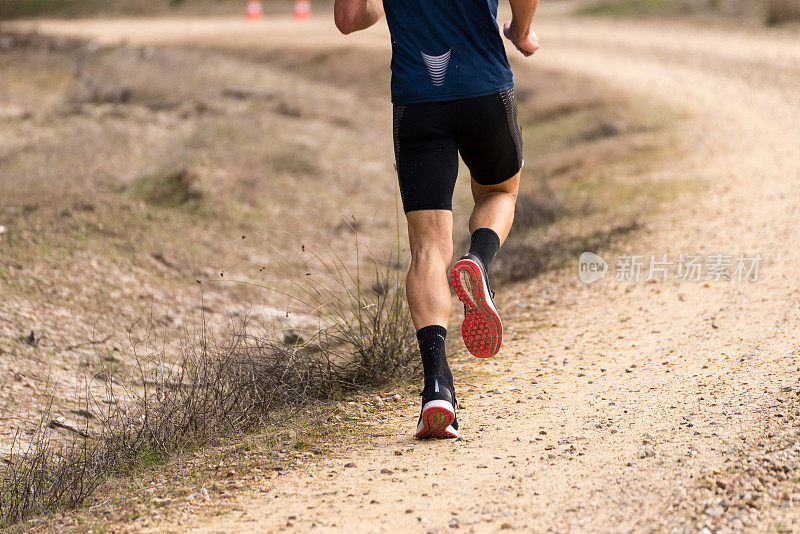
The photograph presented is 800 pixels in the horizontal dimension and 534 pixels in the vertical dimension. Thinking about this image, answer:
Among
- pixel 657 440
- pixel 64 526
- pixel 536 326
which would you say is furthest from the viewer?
pixel 536 326

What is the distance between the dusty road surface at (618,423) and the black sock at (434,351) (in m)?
0.30

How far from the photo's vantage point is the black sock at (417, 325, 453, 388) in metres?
3.39

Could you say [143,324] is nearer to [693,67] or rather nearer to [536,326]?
[536,326]

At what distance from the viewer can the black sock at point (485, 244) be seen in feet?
11.6

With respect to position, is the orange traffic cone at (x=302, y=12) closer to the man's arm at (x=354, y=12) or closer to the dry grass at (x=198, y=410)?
the dry grass at (x=198, y=410)

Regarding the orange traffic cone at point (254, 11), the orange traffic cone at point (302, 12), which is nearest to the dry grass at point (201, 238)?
the orange traffic cone at point (302, 12)

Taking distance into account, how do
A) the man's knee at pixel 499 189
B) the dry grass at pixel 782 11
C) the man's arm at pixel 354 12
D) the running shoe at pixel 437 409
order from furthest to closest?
the dry grass at pixel 782 11 < the man's knee at pixel 499 189 < the man's arm at pixel 354 12 < the running shoe at pixel 437 409

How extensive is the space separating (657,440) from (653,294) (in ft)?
7.84

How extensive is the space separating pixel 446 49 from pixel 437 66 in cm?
7

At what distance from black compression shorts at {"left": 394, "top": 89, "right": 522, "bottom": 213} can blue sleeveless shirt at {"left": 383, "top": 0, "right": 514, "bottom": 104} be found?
45 mm

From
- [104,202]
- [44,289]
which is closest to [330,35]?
[104,202]

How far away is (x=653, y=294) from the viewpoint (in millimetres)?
5594

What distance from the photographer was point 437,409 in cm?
335

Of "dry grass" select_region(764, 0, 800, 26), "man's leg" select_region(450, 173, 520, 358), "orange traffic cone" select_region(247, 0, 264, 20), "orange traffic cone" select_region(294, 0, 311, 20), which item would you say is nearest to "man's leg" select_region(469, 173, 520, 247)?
"man's leg" select_region(450, 173, 520, 358)
